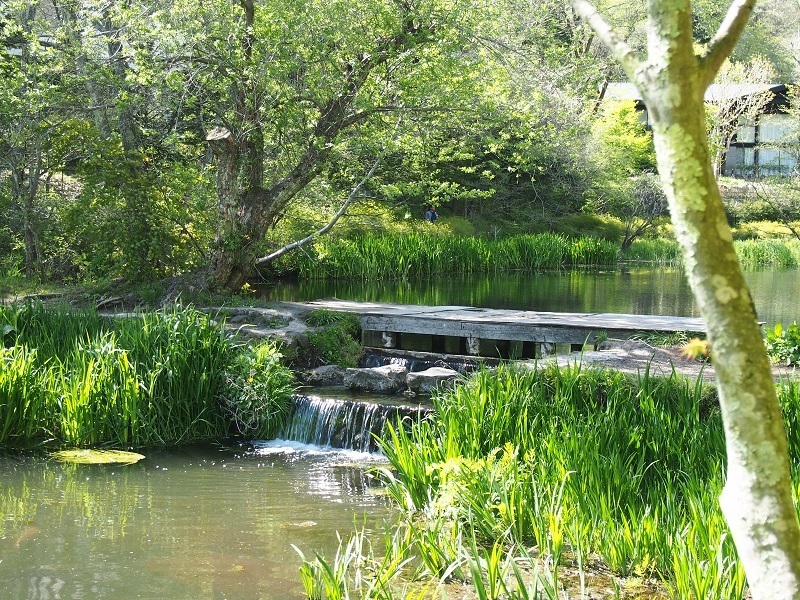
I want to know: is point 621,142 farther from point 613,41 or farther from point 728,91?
point 613,41

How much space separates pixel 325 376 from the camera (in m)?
10.5

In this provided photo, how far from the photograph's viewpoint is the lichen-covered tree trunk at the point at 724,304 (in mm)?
1914

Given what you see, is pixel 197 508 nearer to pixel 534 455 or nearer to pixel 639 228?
pixel 534 455

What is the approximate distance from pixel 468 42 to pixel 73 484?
8467mm

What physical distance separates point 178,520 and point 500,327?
6487 mm

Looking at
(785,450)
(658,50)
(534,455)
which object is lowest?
(534,455)

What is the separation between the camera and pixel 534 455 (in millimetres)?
5664

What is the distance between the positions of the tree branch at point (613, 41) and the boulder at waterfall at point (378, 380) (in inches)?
306

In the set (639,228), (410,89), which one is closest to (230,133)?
(410,89)

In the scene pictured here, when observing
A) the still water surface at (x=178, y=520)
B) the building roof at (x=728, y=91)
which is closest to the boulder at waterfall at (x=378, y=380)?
the still water surface at (x=178, y=520)

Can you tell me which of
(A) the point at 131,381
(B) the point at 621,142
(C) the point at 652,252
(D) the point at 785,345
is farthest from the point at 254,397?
(B) the point at 621,142

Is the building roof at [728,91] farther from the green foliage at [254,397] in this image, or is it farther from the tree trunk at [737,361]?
the tree trunk at [737,361]

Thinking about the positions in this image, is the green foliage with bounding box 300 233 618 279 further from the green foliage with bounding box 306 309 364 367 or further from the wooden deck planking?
the green foliage with bounding box 306 309 364 367

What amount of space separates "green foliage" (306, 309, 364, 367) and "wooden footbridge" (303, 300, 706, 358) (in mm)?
451
